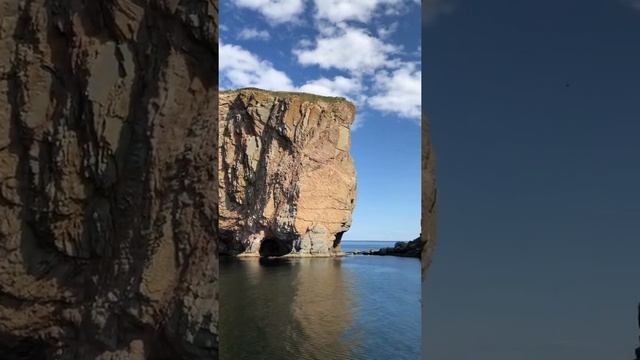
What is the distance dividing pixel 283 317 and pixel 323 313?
216 cm

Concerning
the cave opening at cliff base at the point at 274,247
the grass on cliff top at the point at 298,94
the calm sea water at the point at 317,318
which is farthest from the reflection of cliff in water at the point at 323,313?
the grass on cliff top at the point at 298,94

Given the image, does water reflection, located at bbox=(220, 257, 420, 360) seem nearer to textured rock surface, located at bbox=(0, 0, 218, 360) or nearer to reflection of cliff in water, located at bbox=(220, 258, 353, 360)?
reflection of cliff in water, located at bbox=(220, 258, 353, 360)

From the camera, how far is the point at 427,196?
250 inches

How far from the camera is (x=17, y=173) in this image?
186 inches

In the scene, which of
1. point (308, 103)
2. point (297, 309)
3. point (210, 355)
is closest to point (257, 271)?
point (297, 309)

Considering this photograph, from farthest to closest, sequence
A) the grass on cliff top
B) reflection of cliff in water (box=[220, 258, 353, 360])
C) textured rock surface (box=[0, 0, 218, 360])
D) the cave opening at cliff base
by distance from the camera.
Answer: the cave opening at cliff base
the grass on cliff top
reflection of cliff in water (box=[220, 258, 353, 360])
textured rock surface (box=[0, 0, 218, 360])

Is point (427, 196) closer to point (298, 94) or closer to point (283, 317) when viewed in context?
point (283, 317)

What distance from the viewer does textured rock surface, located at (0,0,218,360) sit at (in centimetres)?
465

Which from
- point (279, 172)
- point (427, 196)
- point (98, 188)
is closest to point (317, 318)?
point (427, 196)

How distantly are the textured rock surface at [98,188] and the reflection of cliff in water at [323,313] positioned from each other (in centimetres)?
863

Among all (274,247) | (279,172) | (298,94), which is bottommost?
(274,247)

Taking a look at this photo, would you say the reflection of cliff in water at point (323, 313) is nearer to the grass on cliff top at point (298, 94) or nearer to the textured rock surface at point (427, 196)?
the textured rock surface at point (427, 196)

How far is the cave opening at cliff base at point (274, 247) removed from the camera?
50037 millimetres

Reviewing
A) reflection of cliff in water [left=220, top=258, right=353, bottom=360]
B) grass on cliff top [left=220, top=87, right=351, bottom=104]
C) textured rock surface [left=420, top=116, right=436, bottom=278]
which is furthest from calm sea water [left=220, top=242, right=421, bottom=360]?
grass on cliff top [left=220, top=87, right=351, bottom=104]
